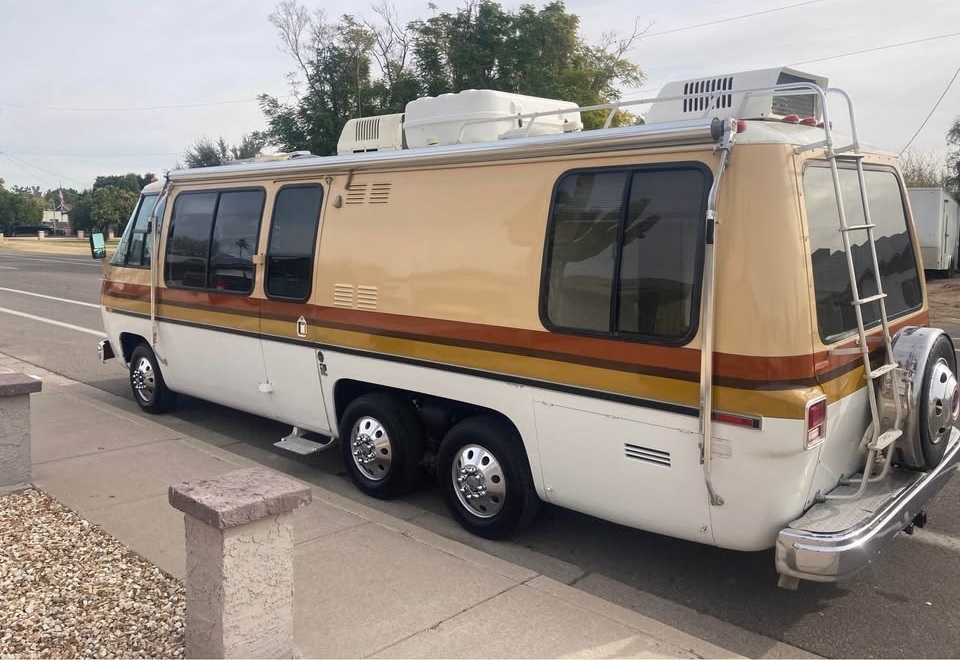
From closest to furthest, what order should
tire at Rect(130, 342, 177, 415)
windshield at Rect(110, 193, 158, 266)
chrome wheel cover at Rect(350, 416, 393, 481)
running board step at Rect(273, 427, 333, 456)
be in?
chrome wheel cover at Rect(350, 416, 393, 481), running board step at Rect(273, 427, 333, 456), windshield at Rect(110, 193, 158, 266), tire at Rect(130, 342, 177, 415)

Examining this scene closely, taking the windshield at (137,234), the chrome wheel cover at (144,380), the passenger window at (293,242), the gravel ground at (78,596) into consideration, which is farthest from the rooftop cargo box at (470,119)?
the chrome wheel cover at (144,380)

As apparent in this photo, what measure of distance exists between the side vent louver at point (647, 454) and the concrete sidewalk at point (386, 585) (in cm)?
75

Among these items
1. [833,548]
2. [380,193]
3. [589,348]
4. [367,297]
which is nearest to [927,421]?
[833,548]

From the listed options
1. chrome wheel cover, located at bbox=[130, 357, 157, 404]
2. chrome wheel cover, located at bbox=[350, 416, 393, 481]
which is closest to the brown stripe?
chrome wheel cover, located at bbox=[350, 416, 393, 481]

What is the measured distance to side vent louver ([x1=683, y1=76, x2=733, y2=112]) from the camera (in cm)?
448

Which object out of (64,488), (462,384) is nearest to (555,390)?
(462,384)

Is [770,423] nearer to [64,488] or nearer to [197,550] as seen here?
[197,550]

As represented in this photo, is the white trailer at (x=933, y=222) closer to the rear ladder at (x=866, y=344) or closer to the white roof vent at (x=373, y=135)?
the white roof vent at (x=373, y=135)

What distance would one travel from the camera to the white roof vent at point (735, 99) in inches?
167

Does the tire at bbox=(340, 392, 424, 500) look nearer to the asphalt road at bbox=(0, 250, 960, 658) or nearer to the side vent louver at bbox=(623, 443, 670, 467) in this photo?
the asphalt road at bbox=(0, 250, 960, 658)

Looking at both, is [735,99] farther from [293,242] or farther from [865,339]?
[293,242]

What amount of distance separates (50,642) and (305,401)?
2.75 meters

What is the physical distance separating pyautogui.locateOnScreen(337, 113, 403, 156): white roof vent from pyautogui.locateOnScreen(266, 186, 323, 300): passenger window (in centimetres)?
53

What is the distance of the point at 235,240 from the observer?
21.6ft
